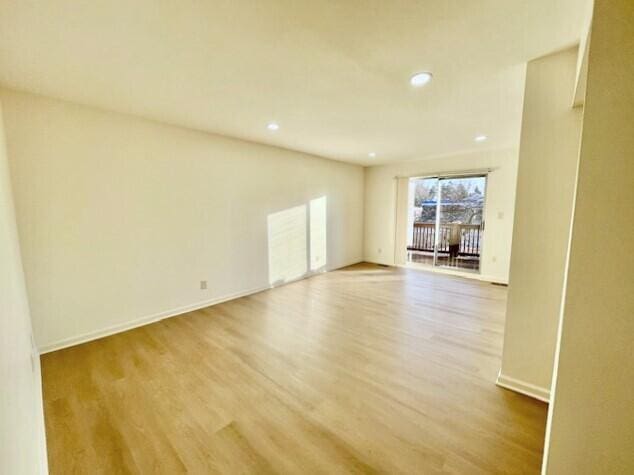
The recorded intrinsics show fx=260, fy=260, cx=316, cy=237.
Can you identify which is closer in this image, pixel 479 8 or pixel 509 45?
pixel 479 8

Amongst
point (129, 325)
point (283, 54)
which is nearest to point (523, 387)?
point (283, 54)

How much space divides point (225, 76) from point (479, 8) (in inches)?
65.0

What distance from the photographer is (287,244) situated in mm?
4508

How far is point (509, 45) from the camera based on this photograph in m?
1.59

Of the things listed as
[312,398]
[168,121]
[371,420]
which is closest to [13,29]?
[168,121]

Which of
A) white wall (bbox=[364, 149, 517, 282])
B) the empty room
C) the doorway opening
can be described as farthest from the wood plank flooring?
the doorway opening

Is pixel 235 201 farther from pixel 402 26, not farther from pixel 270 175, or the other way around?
pixel 402 26

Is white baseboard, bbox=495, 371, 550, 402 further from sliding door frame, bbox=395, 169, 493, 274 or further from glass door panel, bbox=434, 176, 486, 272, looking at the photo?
glass door panel, bbox=434, 176, 486, 272

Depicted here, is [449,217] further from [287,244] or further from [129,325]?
[129,325]

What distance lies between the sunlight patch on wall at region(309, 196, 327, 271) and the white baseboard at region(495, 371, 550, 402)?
11.5 feet

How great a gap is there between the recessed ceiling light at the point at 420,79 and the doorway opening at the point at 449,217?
3.46 meters

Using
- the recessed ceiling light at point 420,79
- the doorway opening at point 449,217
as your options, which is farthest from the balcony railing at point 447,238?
the recessed ceiling light at point 420,79

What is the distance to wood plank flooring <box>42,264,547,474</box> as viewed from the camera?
4.50 feet

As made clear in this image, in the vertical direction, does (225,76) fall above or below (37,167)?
above
